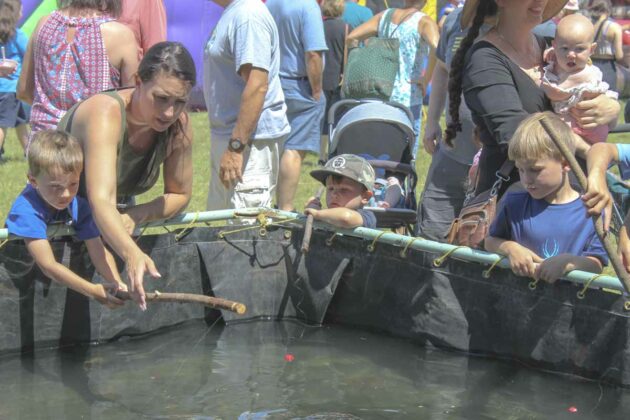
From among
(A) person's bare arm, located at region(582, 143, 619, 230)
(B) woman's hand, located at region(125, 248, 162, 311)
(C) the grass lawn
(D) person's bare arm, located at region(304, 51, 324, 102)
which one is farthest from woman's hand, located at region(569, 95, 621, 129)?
(C) the grass lawn

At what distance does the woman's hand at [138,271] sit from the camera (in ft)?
14.1

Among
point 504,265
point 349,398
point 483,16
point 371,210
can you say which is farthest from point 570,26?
point 349,398

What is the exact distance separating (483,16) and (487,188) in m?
0.79

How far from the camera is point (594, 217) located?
4.20m

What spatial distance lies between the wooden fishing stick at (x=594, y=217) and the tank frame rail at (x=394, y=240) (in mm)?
161

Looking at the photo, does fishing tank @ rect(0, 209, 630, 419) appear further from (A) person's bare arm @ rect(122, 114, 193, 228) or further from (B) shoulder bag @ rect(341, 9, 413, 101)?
(B) shoulder bag @ rect(341, 9, 413, 101)

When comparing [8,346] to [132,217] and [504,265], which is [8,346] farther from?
[504,265]

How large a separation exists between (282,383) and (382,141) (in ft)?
7.78

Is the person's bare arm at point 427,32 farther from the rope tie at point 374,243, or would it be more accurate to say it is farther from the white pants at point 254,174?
the rope tie at point 374,243

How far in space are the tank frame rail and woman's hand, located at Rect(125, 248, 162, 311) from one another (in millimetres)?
842

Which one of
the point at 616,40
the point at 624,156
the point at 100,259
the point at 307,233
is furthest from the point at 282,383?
the point at 616,40

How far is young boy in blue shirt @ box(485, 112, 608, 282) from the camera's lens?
14.9 feet

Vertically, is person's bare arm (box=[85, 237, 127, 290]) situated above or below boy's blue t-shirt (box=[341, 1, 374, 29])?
below

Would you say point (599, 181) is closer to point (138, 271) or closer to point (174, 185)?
point (138, 271)
